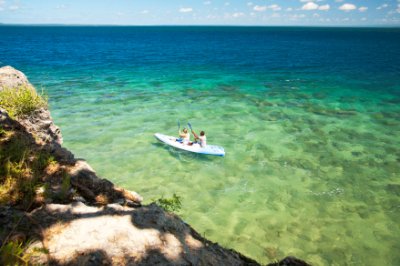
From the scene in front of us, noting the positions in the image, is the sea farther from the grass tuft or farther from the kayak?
the grass tuft

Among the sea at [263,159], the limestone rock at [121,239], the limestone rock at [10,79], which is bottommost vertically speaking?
the sea at [263,159]

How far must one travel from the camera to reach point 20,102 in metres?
9.05

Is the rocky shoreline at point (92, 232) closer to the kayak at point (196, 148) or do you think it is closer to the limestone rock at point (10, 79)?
the limestone rock at point (10, 79)

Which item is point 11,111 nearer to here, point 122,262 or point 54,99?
point 122,262

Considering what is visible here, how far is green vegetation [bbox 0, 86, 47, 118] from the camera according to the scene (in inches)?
343

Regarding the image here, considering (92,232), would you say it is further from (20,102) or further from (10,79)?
(10,79)

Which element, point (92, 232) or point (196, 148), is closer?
point (92, 232)

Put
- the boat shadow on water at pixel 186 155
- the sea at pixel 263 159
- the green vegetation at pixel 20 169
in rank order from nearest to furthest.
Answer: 1. the green vegetation at pixel 20 169
2. the sea at pixel 263 159
3. the boat shadow on water at pixel 186 155

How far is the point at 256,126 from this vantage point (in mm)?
18969

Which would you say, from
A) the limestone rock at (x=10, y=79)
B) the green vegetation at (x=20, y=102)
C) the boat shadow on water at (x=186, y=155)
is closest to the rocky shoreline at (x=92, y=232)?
the green vegetation at (x=20, y=102)

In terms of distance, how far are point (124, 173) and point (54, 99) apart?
49.4 ft

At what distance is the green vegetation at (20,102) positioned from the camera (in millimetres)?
8709

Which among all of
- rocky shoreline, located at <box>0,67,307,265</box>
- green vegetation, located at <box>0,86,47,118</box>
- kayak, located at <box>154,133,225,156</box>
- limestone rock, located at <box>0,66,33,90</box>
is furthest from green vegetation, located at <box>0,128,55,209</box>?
kayak, located at <box>154,133,225,156</box>

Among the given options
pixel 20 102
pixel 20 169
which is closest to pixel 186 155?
pixel 20 102
